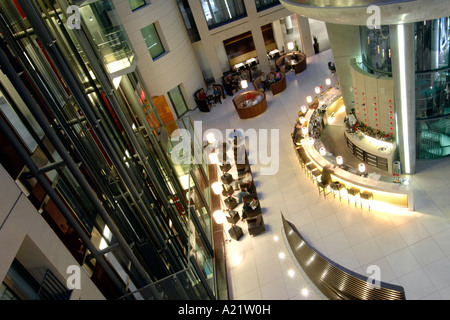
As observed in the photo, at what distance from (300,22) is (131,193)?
68.8 ft

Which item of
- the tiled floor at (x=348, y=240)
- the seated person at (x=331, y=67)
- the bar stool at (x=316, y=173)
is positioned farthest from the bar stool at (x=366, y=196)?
the seated person at (x=331, y=67)

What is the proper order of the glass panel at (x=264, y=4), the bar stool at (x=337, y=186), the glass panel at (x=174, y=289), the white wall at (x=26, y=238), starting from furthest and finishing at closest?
the glass panel at (x=264, y=4) < the bar stool at (x=337, y=186) < the glass panel at (x=174, y=289) < the white wall at (x=26, y=238)

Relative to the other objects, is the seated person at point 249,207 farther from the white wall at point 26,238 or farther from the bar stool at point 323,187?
the white wall at point 26,238

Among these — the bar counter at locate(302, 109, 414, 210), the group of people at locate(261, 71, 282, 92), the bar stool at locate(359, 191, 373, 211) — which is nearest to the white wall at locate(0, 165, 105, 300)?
the bar stool at locate(359, 191, 373, 211)

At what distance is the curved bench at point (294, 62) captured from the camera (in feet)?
82.0

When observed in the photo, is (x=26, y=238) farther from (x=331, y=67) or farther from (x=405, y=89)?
(x=331, y=67)

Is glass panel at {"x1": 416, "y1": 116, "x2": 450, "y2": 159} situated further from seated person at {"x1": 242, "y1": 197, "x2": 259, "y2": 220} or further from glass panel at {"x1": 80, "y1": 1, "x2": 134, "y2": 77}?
glass panel at {"x1": 80, "y1": 1, "x2": 134, "y2": 77}

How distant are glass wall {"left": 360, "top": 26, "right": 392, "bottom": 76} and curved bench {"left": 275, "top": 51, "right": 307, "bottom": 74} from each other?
32.5 feet

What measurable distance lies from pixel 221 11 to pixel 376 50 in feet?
43.5

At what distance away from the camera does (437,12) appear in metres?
9.09

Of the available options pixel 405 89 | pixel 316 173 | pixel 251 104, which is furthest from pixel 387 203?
pixel 251 104

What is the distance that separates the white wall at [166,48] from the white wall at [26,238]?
17032mm

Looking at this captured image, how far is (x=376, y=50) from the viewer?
14.2 m
